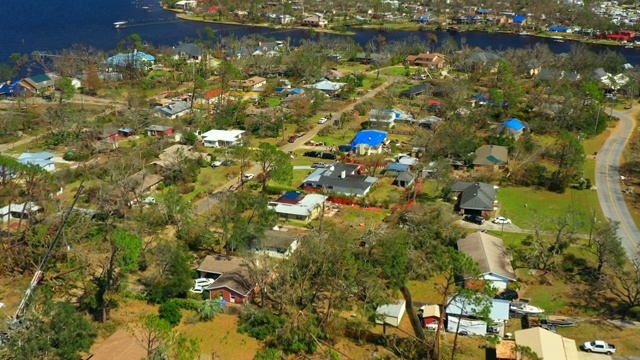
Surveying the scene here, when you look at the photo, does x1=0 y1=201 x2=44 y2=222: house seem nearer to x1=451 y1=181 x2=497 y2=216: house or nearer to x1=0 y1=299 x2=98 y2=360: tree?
x1=0 y1=299 x2=98 y2=360: tree

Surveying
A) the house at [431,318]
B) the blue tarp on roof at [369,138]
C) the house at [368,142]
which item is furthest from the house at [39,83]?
the house at [431,318]

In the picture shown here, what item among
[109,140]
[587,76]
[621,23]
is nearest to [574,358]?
[109,140]

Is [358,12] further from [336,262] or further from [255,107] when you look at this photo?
[336,262]

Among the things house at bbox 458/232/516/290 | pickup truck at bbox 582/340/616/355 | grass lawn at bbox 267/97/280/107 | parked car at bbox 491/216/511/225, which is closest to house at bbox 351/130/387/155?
parked car at bbox 491/216/511/225

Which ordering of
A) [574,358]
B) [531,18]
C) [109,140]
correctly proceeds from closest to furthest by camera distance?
[574,358]
[109,140]
[531,18]

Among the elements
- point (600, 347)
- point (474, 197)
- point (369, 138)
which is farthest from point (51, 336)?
point (369, 138)

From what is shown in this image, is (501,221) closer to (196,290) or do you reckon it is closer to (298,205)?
(298,205)

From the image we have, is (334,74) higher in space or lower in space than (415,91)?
lower
